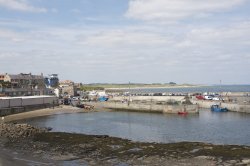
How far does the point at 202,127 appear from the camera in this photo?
70.3 m

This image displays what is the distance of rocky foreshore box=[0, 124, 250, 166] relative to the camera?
1348 inches

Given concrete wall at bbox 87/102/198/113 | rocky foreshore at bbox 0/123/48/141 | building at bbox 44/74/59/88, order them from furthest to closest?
building at bbox 44/74/59/88, concrete wall at bbox 87/102/198/113, rocky foreshore at bbox 0/123/48/141

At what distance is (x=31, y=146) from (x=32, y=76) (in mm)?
98106

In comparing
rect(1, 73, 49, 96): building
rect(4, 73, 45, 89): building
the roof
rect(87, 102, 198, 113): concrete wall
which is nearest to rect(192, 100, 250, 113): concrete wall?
rect(87, 102, 198, 113): concrete wall

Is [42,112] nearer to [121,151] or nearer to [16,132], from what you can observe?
[16,132]

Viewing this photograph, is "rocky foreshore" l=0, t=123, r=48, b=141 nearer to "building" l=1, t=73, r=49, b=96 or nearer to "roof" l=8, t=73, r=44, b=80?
"building" l=1, t=73, r=49, b=96

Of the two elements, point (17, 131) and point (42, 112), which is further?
point (42, 112)

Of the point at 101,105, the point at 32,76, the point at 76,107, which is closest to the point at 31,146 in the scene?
the point at 76,107

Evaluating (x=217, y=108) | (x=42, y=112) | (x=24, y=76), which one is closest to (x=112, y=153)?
(x=42, y=112)

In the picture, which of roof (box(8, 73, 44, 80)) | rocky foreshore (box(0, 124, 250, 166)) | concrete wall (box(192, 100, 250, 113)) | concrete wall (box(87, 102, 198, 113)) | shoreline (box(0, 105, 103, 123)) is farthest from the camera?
roof (box(8, 73, 44, 80))

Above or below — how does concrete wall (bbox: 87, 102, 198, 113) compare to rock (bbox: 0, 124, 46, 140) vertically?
above

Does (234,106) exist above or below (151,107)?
above

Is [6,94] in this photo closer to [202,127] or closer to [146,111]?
[146,111]

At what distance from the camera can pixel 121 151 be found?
3941 cm
